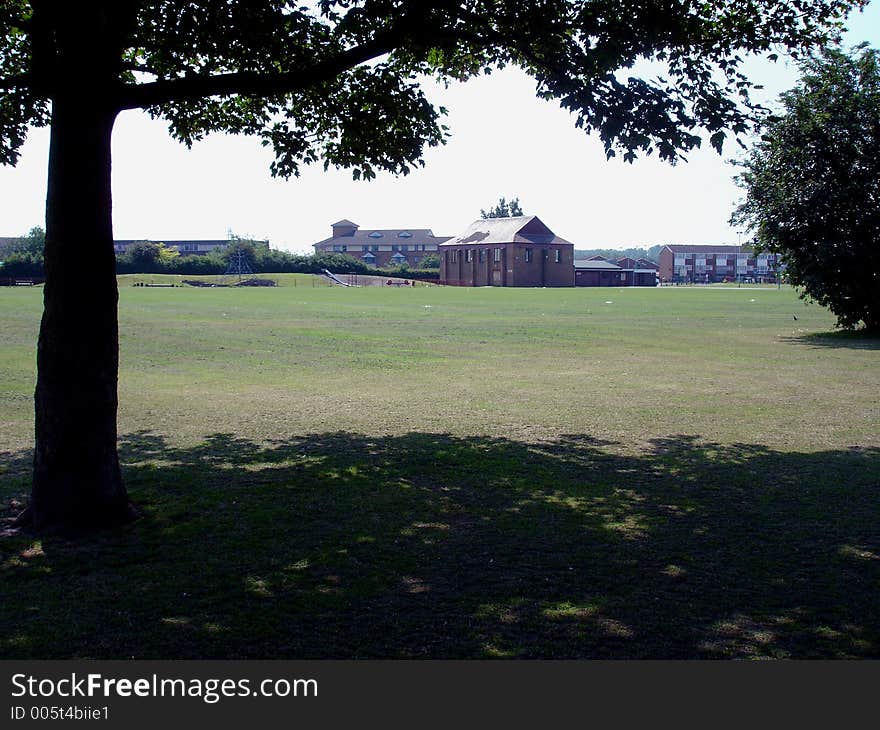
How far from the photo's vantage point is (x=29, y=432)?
440 inches

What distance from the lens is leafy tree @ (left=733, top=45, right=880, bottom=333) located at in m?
25.7

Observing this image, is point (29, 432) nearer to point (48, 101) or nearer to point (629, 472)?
point (48, 101)

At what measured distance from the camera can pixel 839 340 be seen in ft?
86.7

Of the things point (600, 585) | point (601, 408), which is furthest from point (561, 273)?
point (600, 585)

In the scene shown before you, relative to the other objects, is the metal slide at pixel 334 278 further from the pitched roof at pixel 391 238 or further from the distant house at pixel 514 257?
the pitched roof at pixel 391 238

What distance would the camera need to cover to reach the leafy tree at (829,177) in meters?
25.7

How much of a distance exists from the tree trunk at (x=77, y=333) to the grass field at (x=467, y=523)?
0.43 metres

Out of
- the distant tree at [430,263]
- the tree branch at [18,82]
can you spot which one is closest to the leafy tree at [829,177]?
the tree branch at [18,82]

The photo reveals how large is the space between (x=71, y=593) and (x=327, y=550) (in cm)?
180

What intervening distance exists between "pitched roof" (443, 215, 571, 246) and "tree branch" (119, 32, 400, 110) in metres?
117

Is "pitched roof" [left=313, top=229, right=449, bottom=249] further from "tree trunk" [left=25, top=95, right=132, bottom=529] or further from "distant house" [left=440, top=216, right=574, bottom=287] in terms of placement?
"tree trunk" [left=25, top=95, right=132, bottom=529]

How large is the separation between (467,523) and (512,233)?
395ft

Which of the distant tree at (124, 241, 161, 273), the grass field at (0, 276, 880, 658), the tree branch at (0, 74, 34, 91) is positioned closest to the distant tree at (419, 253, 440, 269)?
the distant tree at (124, 241, 161, 273)

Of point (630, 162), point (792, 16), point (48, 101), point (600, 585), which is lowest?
point (600, 585)
